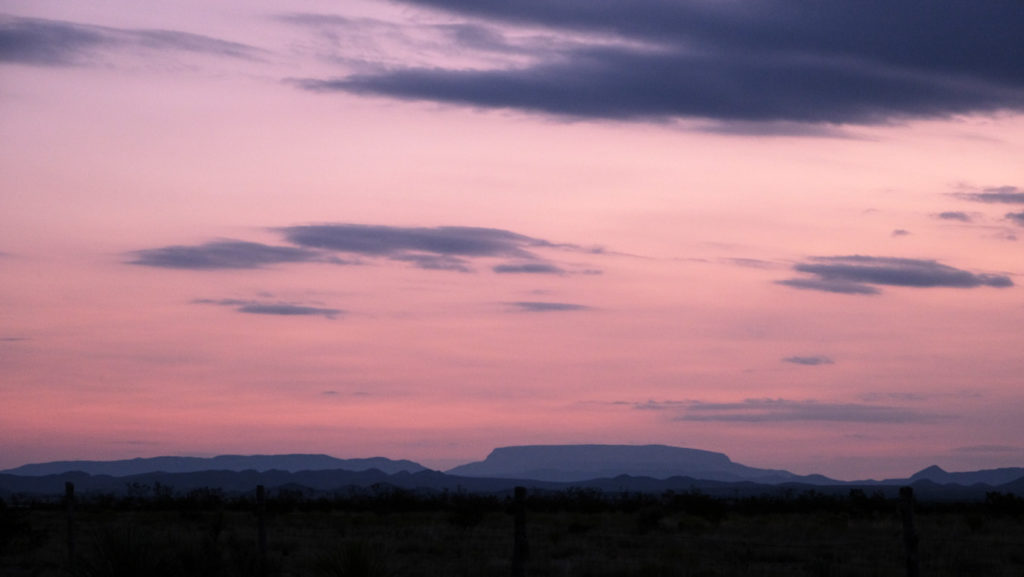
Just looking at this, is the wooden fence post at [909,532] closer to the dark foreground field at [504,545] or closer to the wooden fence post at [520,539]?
the dark foreground field at [504,545]

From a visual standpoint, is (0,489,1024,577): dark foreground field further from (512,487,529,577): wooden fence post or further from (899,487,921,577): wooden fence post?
(899,487,921,577): wooden fence post

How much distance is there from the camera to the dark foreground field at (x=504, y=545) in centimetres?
1894

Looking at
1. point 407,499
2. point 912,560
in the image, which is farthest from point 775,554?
point 407,499

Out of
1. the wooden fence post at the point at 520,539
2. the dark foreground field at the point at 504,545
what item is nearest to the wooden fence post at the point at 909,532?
the dark foreground field at the point at 504,545

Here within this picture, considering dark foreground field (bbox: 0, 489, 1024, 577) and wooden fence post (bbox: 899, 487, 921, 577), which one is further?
dark foreground field (bbox: 0, 489, 1024, 577)

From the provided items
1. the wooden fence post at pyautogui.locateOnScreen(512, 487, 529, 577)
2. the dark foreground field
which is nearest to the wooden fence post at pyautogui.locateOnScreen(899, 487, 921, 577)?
the dark foreground field

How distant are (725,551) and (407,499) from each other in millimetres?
41866

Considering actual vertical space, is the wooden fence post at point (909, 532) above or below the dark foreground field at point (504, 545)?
above

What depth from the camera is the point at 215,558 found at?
19.3 metres

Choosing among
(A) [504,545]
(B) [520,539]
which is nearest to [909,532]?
(B) [520,539]

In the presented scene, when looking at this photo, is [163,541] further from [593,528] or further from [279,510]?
[279,510]

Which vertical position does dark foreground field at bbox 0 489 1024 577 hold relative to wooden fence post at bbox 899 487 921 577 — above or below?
below

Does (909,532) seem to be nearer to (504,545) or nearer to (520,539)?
(520,539)

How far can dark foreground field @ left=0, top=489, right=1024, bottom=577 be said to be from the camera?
18.9 metres
